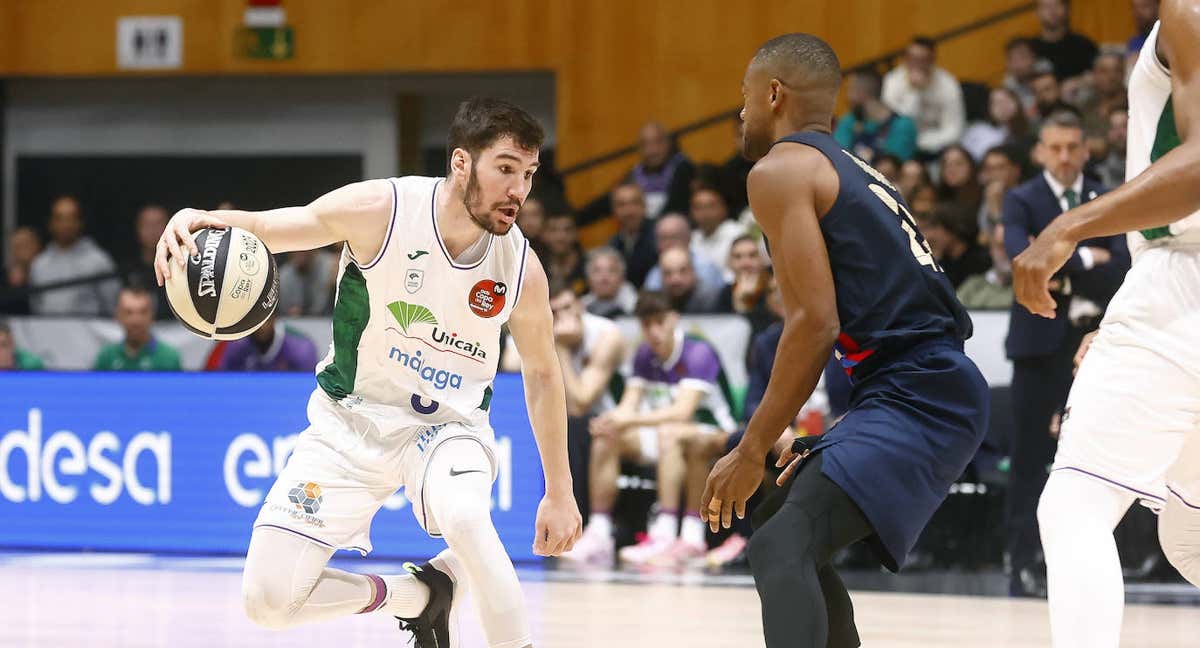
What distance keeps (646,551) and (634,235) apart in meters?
3.65

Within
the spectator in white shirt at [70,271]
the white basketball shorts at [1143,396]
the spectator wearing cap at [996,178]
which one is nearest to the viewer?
the white basketball shorts at [1143,396]

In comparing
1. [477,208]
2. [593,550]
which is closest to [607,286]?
[593,550]

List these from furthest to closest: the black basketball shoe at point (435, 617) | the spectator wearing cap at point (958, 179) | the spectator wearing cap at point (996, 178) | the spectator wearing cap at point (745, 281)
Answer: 1. the spectator wearing cap at point (958, 179)
2. the spectator wearing cap at point (996, 178)
3. the spectator wearing cap at point (745, 281)
4. the black basketball shoe at point (435, 617)

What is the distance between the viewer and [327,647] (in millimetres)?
5980

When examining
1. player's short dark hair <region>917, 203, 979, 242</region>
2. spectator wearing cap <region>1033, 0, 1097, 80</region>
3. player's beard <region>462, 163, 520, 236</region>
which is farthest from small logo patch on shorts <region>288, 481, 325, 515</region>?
spectator wearing cap <region>1033, 0, 1097, 80</region>

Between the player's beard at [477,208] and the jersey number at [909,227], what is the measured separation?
112cm

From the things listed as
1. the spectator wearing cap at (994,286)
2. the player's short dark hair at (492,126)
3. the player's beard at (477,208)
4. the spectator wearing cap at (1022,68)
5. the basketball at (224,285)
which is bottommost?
the spectator wearing cap at (994,286)

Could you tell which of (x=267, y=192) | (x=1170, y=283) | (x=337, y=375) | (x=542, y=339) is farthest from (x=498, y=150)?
(x=267, y=192)

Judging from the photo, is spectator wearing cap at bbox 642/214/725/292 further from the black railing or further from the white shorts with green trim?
the white shorts with green trim

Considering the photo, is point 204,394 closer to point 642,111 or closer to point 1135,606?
point 1135,606

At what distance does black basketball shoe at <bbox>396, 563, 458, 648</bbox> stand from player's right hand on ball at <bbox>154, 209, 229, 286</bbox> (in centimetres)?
131

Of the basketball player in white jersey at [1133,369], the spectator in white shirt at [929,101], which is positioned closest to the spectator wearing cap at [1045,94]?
the spectator in white shirt at [929,101]

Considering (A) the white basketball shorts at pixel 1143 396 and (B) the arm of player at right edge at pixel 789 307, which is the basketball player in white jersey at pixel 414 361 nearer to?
(B) the arm of player at right edge at pixel 789 307

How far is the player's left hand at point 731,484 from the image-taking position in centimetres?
356
